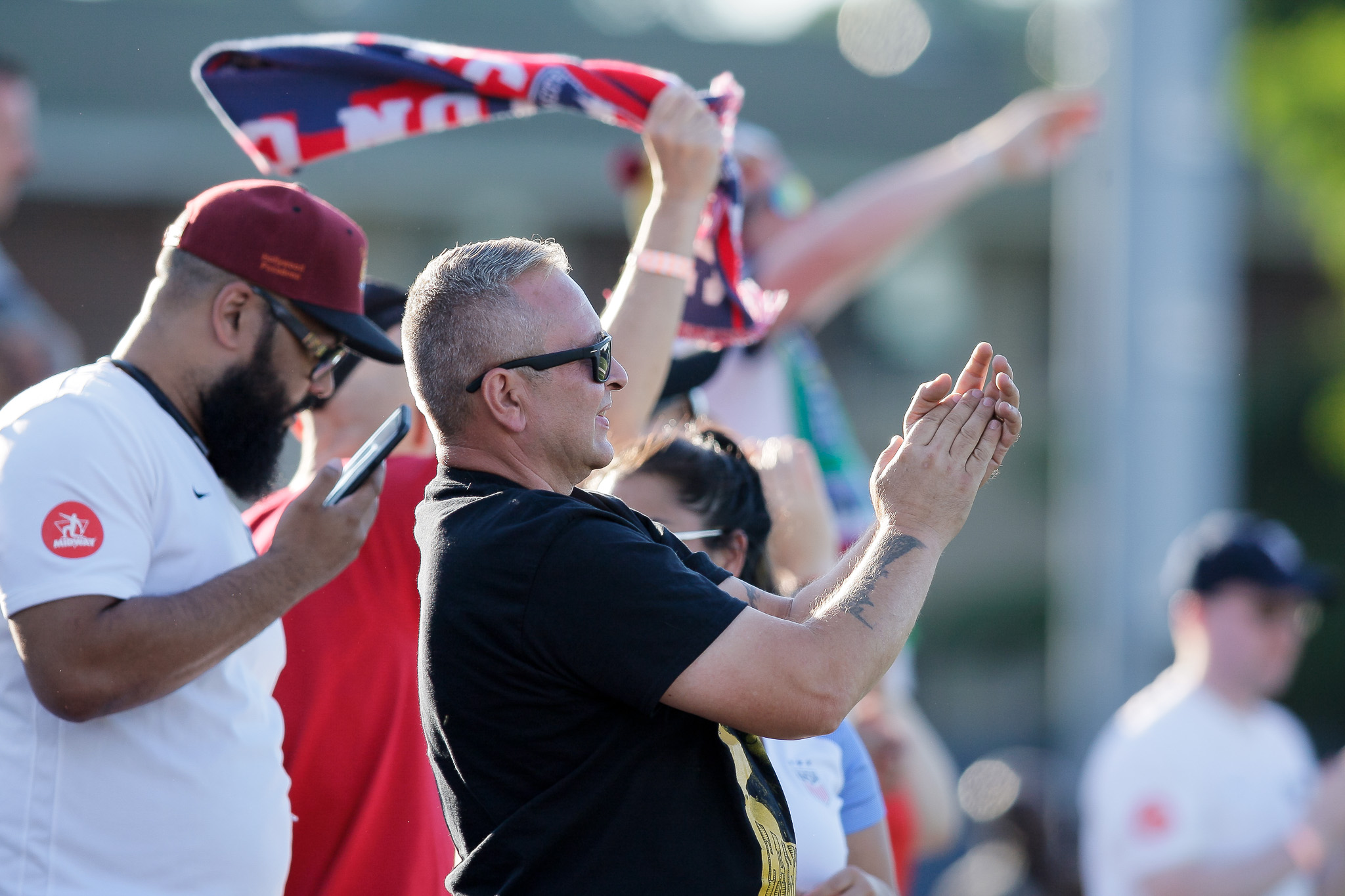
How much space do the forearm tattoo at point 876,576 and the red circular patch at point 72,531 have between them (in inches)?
49.2

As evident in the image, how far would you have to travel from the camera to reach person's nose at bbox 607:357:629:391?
88.1 inches

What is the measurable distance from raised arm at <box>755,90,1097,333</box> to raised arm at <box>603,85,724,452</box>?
1.22m

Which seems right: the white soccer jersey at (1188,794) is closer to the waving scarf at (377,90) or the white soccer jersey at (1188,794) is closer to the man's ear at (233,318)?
the waving scarf at (377,90)

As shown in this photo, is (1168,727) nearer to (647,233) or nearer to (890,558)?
(647,233)

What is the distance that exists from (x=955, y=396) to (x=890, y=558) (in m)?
0.28

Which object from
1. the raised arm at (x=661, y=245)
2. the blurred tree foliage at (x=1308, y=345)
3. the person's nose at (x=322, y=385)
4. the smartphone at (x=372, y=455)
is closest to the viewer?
the smartphone at (x=372, y=455)

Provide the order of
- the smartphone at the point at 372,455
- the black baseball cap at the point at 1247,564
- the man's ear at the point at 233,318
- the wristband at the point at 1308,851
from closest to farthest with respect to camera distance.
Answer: the smartphone at the point at 372,455, the man's ear at the point at 233,318, the wristband at the point at 1308,851, the black baseball cap at the point at 1247,564

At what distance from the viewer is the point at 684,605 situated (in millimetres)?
1934

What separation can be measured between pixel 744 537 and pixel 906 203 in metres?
1.80

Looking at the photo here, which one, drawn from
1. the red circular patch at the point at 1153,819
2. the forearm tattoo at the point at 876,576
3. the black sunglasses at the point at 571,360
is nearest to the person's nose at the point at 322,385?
the black sunglasses at the point at 571,360

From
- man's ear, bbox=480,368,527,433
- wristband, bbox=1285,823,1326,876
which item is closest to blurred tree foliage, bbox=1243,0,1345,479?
wristband, bbox=1285,823,1326,876

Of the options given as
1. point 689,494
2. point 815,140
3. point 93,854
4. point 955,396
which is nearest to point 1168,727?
point 689,494

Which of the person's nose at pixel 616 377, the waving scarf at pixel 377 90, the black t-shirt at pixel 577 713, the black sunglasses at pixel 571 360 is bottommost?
the black t-shirt at pixel 577 713

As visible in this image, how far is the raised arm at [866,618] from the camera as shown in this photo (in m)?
1.92
